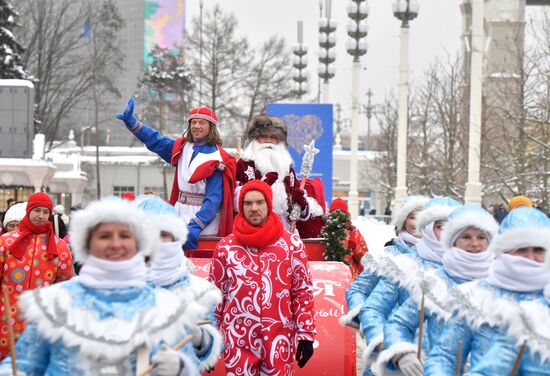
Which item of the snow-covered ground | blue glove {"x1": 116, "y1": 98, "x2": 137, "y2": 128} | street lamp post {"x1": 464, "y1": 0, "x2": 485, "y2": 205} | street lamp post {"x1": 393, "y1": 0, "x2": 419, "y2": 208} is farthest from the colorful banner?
blue glove {"x1": 116, "y1": 98, "x2": 137, "y2": 128}

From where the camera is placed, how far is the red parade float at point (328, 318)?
24.2 feet

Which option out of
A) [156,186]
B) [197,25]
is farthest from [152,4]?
[197,25]

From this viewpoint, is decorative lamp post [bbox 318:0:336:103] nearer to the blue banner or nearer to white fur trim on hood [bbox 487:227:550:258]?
the blue banner

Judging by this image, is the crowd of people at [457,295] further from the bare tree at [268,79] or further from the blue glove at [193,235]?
the bare tree at [268,79]

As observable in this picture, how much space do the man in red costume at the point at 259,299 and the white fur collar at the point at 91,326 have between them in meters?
2.05

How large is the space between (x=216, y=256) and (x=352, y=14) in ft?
80.1

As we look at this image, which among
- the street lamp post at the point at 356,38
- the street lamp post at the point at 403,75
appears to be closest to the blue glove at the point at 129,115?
the street lamp post at the point at 403,75

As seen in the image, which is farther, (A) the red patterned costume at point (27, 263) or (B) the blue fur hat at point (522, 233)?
(A) the red patterned costume at point (27, 263)

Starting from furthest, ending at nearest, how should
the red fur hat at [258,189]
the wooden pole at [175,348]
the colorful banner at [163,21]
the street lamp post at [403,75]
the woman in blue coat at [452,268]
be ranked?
the colorful banner at [163,21]
the street lamp post at [403,75]
the red fur hat at [258,189]
the woman in blue coat at [452,268]
the wooden pole at [175,348]

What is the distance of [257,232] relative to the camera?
6.03 meters

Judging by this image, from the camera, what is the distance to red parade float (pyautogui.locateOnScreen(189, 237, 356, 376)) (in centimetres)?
739

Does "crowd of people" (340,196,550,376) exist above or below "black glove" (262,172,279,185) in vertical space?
below

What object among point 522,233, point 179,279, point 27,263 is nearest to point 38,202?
point 27,263

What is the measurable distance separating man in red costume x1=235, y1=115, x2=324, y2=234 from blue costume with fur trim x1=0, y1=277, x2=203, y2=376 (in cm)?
453
